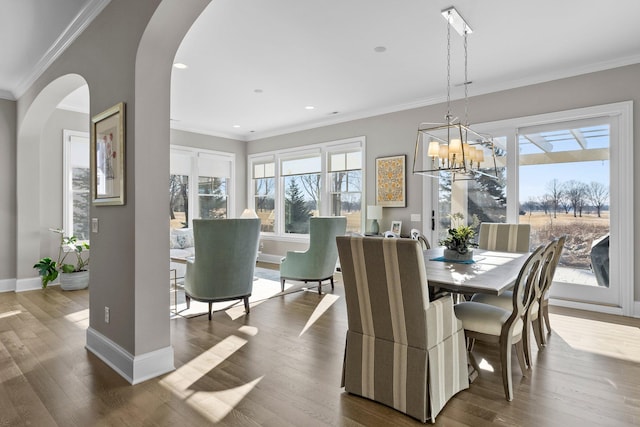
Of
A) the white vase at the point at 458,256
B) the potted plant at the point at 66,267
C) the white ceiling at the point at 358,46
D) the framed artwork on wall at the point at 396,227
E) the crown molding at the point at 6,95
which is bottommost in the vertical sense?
the potted plant at the point at 66,267

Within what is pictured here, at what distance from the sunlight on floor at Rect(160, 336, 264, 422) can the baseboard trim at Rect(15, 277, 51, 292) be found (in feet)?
13.0

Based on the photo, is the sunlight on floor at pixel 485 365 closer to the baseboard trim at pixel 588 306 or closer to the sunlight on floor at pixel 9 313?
the baseboard trim at pixel 588 306

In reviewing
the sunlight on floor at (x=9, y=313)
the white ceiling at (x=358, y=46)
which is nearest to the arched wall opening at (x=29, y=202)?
the white ceiling at (x=358, y=46)

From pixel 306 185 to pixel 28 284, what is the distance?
15.6ft

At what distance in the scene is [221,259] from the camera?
373 cm

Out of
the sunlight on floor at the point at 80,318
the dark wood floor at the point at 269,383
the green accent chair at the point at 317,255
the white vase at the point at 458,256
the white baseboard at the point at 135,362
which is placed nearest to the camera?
the dark wood floor at the point at 269,383

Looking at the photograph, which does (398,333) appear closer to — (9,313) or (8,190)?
(9,313)

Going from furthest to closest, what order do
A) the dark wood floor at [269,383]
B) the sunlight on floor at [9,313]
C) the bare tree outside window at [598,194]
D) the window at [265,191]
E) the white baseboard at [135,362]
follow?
the window at [265,191] → the bare tree outside window at [598,194] → the sunlight on floor at [9,313] → the white baseboard at [135,362] → the dark wood floor at [269,383]

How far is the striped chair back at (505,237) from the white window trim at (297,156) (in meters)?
2.35

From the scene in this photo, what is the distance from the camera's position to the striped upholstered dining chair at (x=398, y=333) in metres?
1.94

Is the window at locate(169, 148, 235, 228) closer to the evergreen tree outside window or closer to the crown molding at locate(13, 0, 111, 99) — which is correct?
the evergreen tree outside window

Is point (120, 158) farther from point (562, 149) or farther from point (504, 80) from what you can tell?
point (562, 149)

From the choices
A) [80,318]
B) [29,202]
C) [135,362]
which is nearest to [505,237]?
[135,362]

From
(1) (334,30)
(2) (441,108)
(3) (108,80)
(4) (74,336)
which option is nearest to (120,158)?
(3) (108,80)
